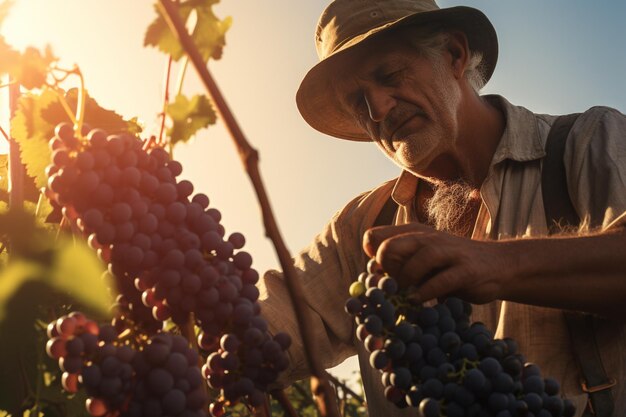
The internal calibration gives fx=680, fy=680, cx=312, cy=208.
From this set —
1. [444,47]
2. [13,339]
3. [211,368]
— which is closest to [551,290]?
[211,368]

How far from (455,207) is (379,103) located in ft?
1.90

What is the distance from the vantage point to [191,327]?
1141mm

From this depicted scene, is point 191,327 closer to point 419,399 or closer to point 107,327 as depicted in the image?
point 107,327

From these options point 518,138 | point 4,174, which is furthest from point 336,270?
point 4,174

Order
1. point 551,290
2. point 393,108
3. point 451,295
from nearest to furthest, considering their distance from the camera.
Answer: point 451,295 < point 551,290 < point 393,108

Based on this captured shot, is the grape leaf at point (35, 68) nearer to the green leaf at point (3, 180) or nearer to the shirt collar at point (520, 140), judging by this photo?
the green leaf at point (3, 180)

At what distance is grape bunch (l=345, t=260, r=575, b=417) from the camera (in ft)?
3.97

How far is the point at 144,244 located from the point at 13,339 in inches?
16.3

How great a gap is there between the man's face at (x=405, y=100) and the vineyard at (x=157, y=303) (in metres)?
1.58

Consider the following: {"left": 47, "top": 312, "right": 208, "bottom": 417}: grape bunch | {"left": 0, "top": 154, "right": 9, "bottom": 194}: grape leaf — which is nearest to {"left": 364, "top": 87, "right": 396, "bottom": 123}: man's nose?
{"left": 0, "top": 154, "right": 9, "bottom": 194}: grape leaf

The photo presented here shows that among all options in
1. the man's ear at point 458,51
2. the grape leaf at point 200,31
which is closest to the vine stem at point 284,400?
the grape leaf at point 200,31

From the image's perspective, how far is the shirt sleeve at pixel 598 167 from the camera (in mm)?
2264

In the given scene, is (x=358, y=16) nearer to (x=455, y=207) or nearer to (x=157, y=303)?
(x=455, y=207)

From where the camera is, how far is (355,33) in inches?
120
